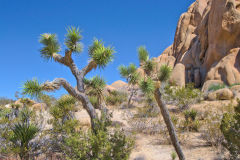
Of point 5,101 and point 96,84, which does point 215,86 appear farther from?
point 5,101

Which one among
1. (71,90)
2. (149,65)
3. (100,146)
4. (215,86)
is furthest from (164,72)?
(215,86)

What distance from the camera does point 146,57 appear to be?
7.04 m

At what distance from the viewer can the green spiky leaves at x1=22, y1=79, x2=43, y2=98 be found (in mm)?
5078

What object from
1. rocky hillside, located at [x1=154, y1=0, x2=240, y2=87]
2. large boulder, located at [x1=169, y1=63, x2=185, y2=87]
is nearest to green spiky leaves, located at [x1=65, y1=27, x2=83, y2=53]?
rocky hillside, located at [x1=154, y1=0, x2=240, y2=87]

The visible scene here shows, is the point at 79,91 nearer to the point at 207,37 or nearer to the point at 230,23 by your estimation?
the point at 230,23

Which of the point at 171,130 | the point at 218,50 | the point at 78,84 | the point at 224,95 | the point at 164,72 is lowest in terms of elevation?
the point at 171,130

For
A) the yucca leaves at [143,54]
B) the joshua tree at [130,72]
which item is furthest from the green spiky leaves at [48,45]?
the joshua tree at [130,72]

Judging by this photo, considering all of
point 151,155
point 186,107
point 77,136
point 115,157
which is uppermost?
point 186,107

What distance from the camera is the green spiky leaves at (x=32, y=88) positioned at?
5.08 meters

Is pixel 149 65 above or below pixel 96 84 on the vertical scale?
above

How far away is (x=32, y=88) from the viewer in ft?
16.8

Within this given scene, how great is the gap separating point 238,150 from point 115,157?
9.59 feet

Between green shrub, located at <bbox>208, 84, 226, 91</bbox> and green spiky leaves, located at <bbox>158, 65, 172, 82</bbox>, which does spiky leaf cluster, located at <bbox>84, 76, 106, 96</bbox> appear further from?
green shrub, located at <bbox>208, 84, 226, 91</bbox>

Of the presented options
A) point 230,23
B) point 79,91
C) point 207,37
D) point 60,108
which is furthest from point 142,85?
point 207,37
